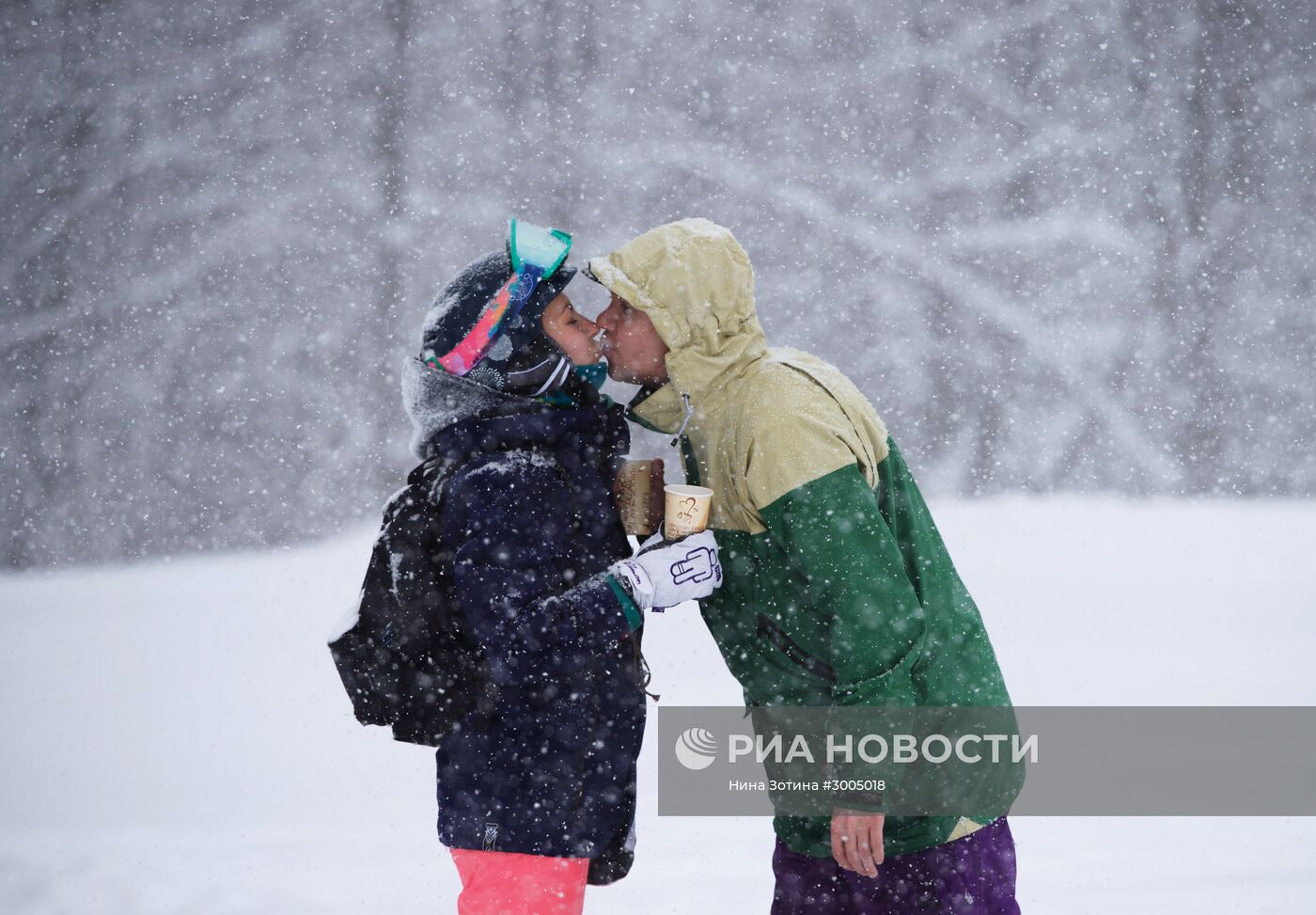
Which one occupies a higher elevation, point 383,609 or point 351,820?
point 383,609

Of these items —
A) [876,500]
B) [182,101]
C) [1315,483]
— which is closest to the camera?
[876,500]

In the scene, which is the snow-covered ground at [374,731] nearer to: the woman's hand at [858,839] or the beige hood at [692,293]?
the woman's hand at [858,839]

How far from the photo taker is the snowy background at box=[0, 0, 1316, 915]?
7188mm

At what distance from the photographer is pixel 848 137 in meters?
7.59

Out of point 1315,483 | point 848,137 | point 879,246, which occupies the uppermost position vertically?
point 848,137

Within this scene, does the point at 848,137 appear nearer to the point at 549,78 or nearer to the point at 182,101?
the point at 549,78

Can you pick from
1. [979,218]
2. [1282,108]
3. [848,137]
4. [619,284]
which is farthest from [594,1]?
[619,284]

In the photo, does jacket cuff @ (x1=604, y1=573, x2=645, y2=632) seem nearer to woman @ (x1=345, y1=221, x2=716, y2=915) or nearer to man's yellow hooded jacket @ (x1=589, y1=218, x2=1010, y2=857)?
woman @ (x1=345, y1=221, x2=716, y2=915)

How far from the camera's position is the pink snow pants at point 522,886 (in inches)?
83.7

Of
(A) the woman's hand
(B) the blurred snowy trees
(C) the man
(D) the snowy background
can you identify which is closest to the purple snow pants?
(C) the man

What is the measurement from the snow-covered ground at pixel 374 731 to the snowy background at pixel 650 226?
0.06 meters

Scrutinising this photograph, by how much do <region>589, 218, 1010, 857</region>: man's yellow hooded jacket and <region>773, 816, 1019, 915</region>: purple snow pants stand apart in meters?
0.04

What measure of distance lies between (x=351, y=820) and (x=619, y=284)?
321 cm

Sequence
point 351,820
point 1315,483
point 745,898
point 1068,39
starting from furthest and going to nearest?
point 1315,483 < point 1068,39 < point 351,820 < point 745,898
